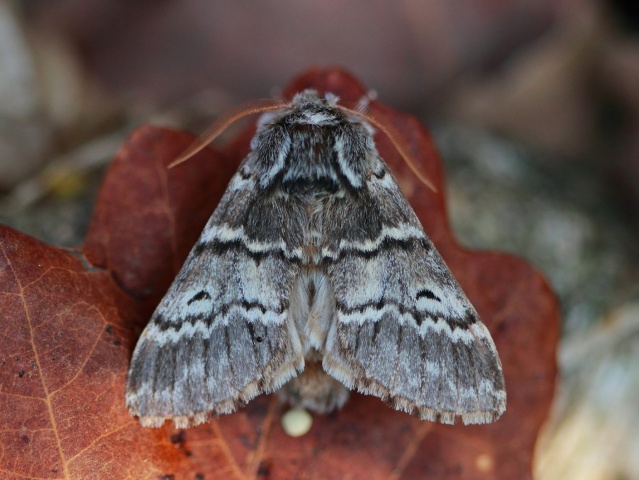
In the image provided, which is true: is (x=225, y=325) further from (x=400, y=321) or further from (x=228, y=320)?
(x=400, y=321)

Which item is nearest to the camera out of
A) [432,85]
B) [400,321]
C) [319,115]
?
[400,321]

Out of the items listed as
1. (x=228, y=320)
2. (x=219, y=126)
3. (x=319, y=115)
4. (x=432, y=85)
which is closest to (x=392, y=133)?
(x=319, y=115)

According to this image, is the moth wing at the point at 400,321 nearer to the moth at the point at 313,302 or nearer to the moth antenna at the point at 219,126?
the moth at the point at 313,302

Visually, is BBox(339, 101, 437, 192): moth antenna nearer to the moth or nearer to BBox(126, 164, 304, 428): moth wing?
the moth

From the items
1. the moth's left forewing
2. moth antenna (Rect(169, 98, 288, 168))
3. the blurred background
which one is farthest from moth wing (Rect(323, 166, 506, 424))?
the blurred background

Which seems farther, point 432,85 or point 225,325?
point 432,85

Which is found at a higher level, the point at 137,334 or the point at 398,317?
the point at 398,317

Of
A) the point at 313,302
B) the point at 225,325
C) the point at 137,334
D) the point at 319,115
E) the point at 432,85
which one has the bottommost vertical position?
the point at 137,334

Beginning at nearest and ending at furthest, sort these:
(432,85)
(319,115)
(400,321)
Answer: (400,321)
(319,115)
(432,85)
